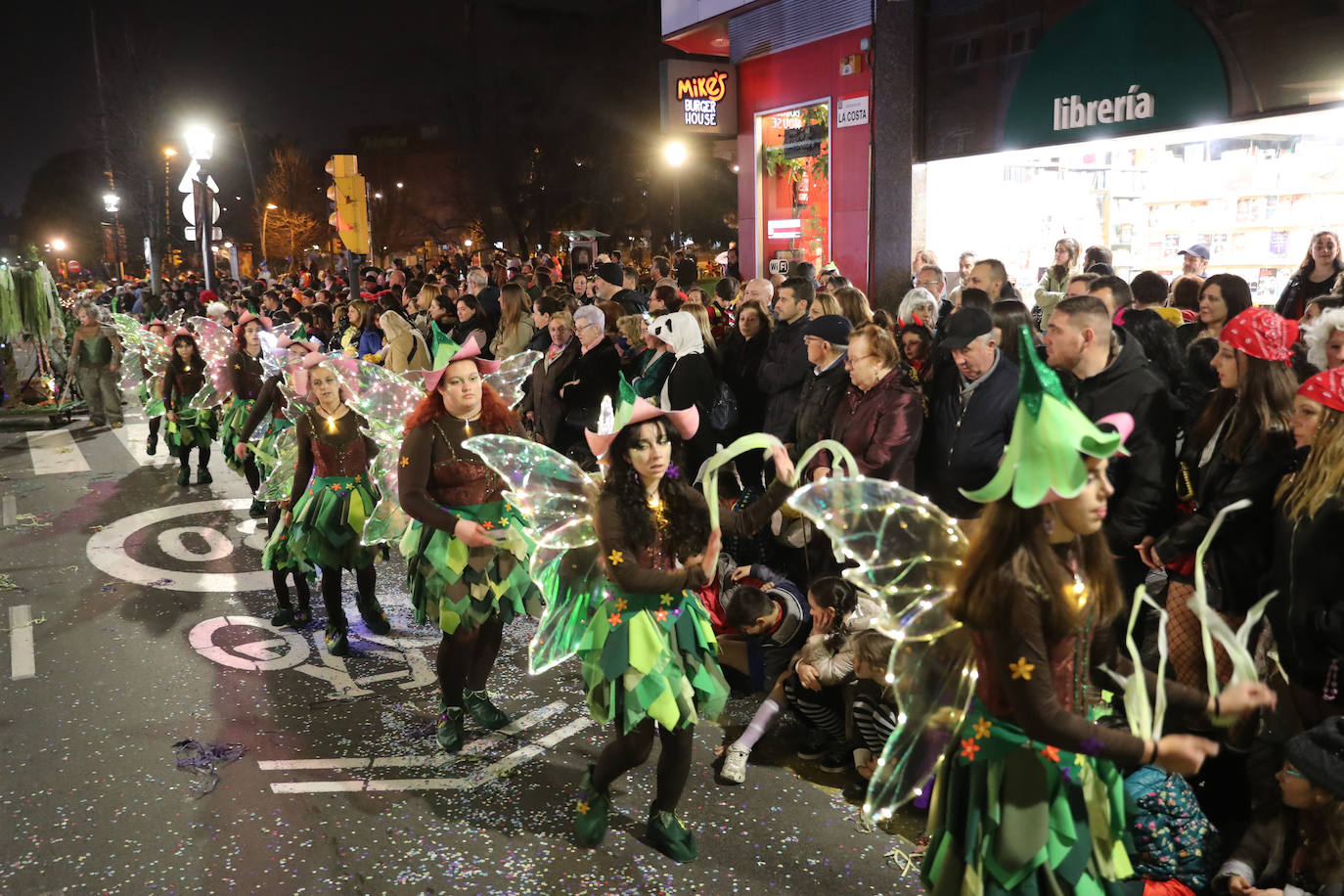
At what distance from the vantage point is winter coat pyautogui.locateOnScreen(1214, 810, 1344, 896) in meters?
3.59

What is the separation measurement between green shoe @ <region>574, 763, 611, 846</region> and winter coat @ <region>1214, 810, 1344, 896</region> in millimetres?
2288

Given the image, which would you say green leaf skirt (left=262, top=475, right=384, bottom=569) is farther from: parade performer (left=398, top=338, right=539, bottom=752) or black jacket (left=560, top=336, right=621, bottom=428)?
black jacket (left=560, top=336, right=621, bottom=428)

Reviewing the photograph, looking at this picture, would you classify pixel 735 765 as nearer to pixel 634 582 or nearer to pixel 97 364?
pixel 634 582

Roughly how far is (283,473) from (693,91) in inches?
500

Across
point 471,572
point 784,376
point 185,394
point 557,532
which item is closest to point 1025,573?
point 557,532

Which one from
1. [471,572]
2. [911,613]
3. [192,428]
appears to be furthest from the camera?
[192,428]

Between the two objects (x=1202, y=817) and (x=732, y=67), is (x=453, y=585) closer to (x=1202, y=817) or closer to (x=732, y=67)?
(x=1202, y=817)

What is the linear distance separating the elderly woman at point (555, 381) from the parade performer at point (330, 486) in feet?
6.94

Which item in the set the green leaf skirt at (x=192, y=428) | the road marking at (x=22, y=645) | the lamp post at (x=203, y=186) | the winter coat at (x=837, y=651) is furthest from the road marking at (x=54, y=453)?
the winter coat at (x=837, y=651)

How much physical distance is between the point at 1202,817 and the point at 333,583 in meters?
4.87

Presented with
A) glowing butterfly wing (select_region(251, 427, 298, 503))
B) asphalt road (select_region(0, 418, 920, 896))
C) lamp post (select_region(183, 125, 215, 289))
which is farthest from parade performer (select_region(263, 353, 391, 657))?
lamp post (select_region(183, 125, 215, 289))

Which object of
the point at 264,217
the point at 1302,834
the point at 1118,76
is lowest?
the point at 1302,834

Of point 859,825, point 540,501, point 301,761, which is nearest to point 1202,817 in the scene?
point 859,825

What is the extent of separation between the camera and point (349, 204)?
53.6ft
